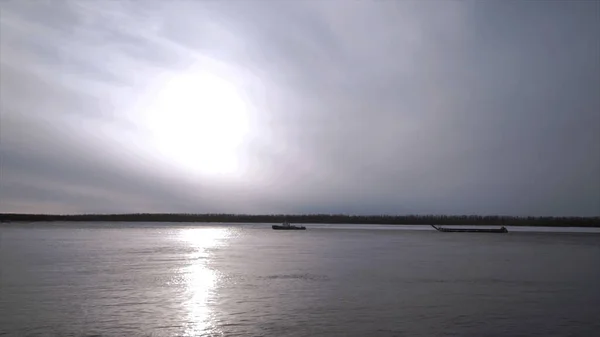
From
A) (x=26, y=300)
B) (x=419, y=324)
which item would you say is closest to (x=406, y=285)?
(x=419, y=324)

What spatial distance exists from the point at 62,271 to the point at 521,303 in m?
25.7

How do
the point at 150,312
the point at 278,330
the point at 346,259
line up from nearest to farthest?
the point at 278,330
the point at 150,312
the point at 346,259

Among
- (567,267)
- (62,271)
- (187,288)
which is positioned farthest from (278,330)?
(567,267)

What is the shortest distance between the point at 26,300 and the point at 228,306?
832 centimetres

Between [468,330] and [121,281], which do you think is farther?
[121,281]

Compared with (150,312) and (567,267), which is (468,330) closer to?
(150,312)

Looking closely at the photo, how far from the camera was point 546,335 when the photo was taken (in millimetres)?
16641

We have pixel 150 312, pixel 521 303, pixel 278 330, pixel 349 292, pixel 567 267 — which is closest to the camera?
pixel 278 330

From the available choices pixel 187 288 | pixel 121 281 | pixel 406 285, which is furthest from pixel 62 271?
pixel 406 285

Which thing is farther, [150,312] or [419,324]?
[150,312]

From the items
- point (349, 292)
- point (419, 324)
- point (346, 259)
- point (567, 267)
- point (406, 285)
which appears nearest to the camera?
point (419, 324)

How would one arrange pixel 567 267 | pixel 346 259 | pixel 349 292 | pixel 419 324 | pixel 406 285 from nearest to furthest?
pixel 419 324 → pixel 349 292 → pixel 406 285 → pixel 567 267 → pixel 346 259

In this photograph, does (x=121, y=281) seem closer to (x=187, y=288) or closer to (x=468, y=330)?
(x=187, y=288)

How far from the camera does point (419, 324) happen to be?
17875 mm
